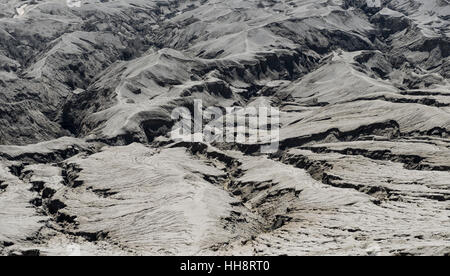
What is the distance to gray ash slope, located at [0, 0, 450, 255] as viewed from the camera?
6456 centimetres

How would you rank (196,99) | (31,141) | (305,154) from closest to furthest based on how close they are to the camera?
(305,154), (31,141), (196,99)

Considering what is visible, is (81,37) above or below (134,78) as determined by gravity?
above

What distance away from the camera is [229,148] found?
101m

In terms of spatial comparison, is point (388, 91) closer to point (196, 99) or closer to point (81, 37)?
point (196, 99)

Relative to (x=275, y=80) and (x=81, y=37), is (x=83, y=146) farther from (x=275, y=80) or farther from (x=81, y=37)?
(x=81, y=37)

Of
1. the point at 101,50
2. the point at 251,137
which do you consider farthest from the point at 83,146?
the point at 101,50

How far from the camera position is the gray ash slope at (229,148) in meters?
64.6

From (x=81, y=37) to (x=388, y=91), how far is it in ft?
290

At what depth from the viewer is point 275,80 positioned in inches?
5758
